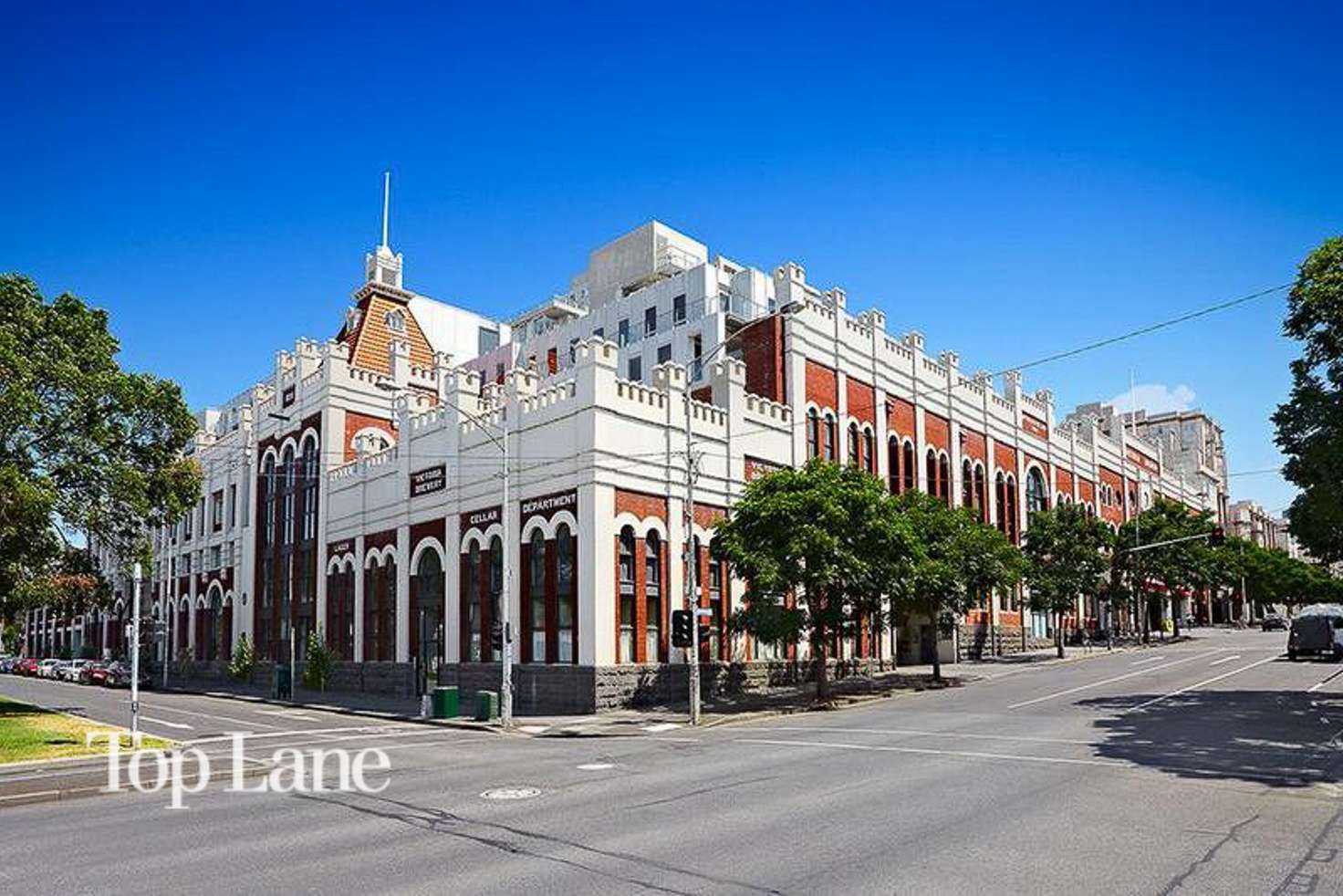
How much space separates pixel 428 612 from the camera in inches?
1603

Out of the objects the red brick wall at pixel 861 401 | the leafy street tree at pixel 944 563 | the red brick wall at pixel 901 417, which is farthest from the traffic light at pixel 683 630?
the red brick wall at pixel 901 417

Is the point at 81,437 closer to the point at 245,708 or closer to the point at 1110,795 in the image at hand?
the point at 245,708

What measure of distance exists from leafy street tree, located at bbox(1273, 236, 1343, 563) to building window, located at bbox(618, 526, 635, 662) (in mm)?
19818

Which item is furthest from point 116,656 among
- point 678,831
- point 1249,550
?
point 1249,550

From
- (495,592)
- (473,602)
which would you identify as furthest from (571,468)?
(473,602)

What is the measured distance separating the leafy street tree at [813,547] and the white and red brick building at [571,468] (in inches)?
138

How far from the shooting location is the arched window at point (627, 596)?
3356cm

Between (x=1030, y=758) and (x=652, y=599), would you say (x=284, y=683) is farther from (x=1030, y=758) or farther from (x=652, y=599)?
(x=1030, y=758)

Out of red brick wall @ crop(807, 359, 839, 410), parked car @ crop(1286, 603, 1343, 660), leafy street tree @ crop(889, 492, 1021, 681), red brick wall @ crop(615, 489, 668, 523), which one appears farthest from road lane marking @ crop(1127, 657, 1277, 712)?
red brick wall @ crop(807, 359, 839, 410)

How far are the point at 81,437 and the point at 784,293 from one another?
27.9 meters

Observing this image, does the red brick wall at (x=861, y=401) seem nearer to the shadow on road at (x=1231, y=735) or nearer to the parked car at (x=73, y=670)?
the shadow on road at (x=1231, y=735)

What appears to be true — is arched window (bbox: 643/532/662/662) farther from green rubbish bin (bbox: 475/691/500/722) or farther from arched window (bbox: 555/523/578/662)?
green rubbish bin (bbox: 475/691/500/722)

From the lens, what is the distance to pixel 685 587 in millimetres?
35594

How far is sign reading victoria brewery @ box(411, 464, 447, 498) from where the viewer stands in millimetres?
40500
